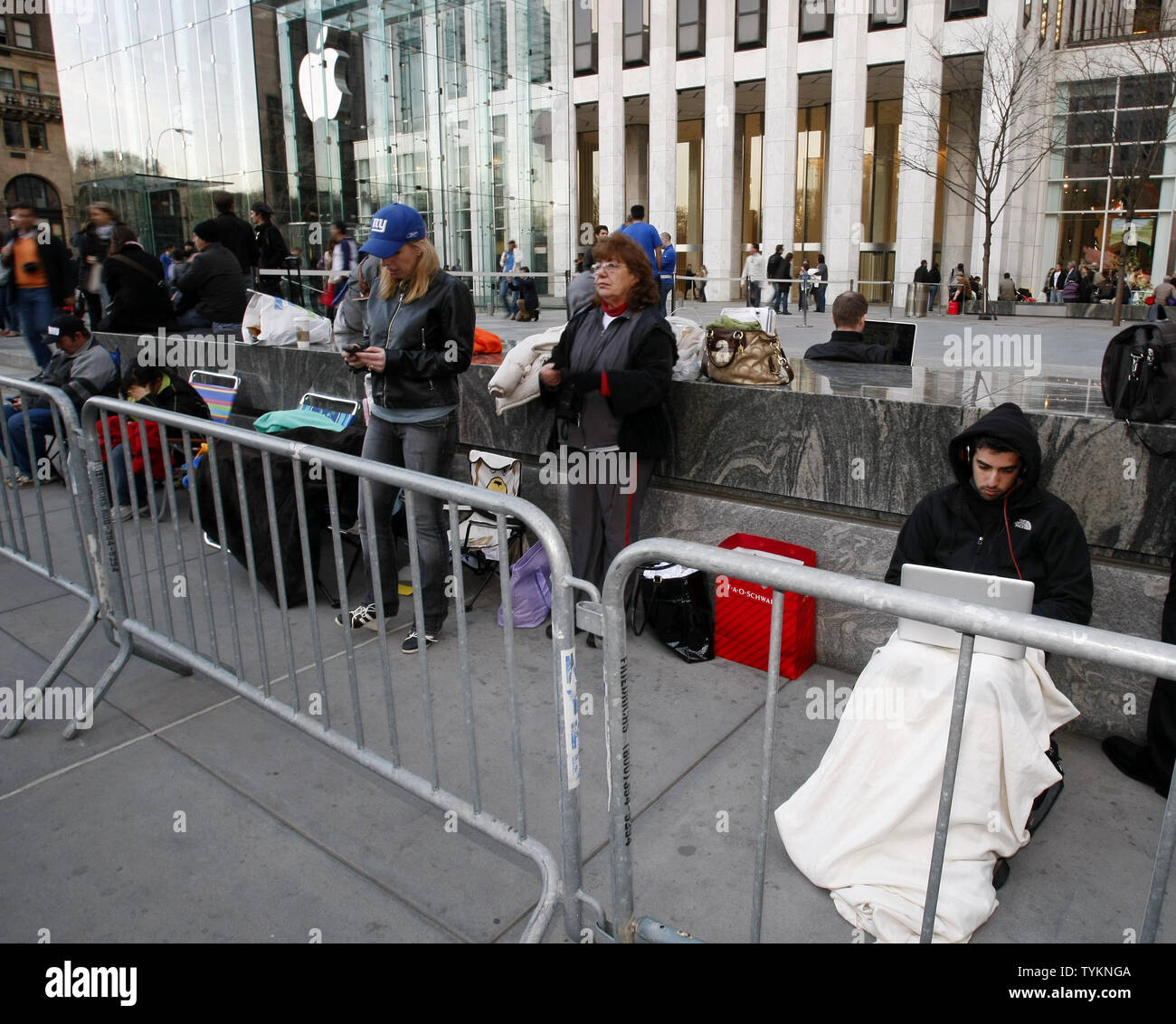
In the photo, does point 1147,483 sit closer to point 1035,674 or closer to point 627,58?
point 1035,674

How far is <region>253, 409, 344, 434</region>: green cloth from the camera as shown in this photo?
5.57m

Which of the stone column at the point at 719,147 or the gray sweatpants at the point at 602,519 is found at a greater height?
the stone column at the point at 719,147

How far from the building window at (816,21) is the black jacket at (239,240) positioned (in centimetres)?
2457

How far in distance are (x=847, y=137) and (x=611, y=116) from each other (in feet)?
31.3

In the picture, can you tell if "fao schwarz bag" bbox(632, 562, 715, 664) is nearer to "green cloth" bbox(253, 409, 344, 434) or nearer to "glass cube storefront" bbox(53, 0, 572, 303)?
"green cloth" bbox(253, 409, 344, 434)

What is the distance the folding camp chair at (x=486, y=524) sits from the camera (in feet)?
17.2

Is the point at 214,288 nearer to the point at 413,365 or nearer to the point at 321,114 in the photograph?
the point at 413,365

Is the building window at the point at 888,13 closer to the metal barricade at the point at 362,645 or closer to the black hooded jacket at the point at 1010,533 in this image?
the metal barricade at the point at 362,645

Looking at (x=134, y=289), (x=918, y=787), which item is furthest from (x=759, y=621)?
(x=134, y=289)

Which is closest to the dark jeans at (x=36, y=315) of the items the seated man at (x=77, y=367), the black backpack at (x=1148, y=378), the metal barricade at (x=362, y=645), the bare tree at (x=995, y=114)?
the seated man at (x=77, y=367)

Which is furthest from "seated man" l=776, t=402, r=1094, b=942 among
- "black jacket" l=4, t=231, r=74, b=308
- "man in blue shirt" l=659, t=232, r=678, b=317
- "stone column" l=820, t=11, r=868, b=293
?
"stone column" l=820, t=11, r=868, b=293

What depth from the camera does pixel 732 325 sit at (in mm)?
4930
